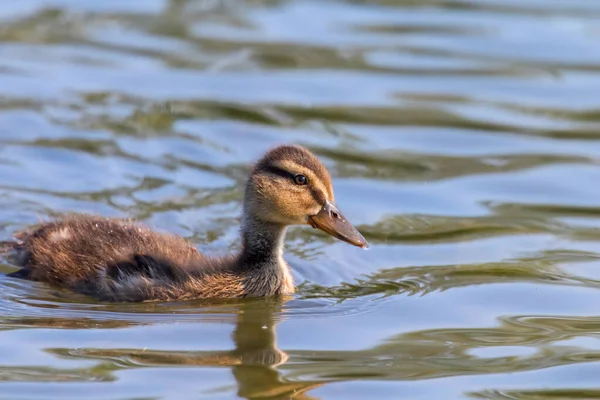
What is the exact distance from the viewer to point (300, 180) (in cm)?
828

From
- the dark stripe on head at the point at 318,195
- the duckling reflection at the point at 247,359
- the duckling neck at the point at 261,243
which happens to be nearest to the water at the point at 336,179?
the duckling reflection at the point at 247,359

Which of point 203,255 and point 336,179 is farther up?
point 336,179

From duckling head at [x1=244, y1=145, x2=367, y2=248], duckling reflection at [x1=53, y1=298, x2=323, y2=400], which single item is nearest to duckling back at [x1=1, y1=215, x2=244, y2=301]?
duckling head at [x1=244, y1=145, x2=367, y2=248]

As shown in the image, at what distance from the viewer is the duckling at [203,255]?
8.12 meters

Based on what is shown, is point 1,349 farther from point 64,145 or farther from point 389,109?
point 389,109

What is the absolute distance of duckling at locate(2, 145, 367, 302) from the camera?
320 inches

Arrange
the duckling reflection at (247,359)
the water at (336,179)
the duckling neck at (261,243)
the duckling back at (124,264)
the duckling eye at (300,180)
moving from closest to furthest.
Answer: the duckling reflection at (247,359) → the water at (336,179) → the duckling back at (124,264) → the duckling eye at (300,180) → the duckling neck at (261,243)

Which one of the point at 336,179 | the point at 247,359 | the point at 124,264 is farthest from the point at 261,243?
the point at 336,179

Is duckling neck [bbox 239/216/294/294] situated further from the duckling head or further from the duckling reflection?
the duckling reflection

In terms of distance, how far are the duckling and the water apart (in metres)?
0.16

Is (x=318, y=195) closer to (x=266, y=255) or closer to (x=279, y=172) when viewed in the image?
(x=279, y=172)

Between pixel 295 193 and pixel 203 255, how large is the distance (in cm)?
72

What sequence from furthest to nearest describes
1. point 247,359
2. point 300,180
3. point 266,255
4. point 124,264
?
point 266,255, point 300,180, point 124,264, point 247,359

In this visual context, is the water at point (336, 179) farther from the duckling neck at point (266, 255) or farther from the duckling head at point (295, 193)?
the duckling head at point (295, 193)
